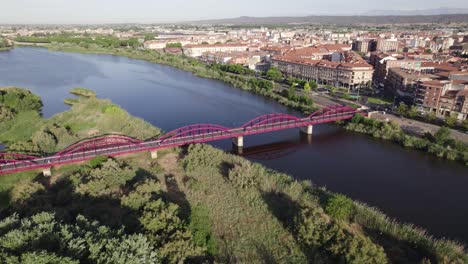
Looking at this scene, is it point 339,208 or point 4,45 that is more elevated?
point 4,45

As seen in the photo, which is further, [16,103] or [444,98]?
[16,103]

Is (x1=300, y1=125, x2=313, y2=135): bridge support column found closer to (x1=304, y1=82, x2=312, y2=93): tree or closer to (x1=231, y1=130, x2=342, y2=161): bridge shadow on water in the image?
(x1=231, y1=130, x2=342, y2=161): bridge shadow on water

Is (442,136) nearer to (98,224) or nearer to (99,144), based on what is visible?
(98,224)

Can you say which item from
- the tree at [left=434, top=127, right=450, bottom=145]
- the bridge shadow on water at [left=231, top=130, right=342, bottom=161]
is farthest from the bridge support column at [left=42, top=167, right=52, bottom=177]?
the tree at [left=434, top=127, right=450, bottom=145]

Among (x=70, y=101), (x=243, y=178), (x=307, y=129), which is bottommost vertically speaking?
(x=307, y=129)

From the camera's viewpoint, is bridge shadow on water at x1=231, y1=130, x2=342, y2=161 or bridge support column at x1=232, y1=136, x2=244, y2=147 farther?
bridge support column at x1=232, y1=136, x2=244, y2=147

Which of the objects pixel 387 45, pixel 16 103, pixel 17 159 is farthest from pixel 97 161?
pixel 387 45
